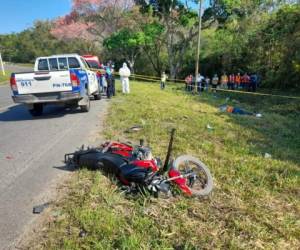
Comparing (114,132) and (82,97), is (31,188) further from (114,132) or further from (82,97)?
(82,97)

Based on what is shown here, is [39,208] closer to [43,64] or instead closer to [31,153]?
[31,153]

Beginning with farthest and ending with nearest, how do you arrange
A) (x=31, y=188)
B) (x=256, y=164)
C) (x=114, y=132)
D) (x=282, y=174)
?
(x=114, y=132) → (x=256, y=164) → (x=282, y=174) → (x=31, y=188)

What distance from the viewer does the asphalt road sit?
4020 millimetres

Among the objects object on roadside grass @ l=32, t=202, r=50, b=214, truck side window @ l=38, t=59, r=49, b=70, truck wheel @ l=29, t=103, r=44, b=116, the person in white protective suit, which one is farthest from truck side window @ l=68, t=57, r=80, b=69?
object on roadside grass @ l=32, t=202, r=50, b=214

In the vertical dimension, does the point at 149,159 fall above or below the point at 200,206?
above

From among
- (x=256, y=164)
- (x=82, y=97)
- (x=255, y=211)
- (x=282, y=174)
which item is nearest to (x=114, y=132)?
(x=82, y=97)

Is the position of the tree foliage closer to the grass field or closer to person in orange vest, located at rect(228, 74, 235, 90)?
person in orange vest, located at rect(228, 74, 235, 90)

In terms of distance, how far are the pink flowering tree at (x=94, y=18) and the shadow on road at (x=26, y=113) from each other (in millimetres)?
26717

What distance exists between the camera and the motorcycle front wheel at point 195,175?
4441 millimetres

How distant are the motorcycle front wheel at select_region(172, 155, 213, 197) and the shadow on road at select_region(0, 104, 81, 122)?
6.49 m

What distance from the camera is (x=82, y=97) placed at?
33.5ft

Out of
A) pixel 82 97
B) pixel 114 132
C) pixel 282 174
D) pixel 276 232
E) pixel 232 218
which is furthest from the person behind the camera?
pixel 82 97

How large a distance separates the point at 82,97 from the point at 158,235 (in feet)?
24.1

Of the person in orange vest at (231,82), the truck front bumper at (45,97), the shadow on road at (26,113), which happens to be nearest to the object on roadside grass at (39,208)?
the truck front bumper at (45,97)
